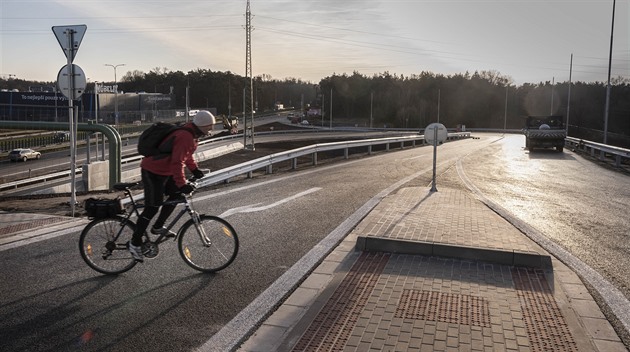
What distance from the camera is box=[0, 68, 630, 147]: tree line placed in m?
119

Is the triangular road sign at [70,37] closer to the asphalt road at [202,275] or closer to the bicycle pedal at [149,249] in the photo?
the asphalt road at [202,275]

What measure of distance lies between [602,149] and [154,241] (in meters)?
26.2

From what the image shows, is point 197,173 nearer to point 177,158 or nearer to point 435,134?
point 177,158

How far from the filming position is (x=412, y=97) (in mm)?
138375

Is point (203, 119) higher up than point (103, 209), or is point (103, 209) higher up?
point (203, 119)

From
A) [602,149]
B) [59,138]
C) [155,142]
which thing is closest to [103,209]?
[155,142]

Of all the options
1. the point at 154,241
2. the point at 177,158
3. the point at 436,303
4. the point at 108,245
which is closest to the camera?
the point at 436,303

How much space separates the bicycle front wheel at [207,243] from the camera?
6.62 meters

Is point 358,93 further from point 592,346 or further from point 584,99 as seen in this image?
point 592,346

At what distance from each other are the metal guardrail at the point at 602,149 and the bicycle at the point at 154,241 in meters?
21.4

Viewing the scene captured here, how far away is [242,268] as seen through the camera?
6.82 m

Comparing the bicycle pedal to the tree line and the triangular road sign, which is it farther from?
the tree line

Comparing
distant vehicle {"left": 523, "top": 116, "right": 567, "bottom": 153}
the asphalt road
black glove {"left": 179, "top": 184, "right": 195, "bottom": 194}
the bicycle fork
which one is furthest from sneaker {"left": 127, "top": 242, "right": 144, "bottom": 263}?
distant vehicle {"left": 523, "top": 116, "right": 567, "bottom": 153}

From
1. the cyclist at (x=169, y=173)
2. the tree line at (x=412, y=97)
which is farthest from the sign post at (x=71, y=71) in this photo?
the tree line at (x=412, y=97)
